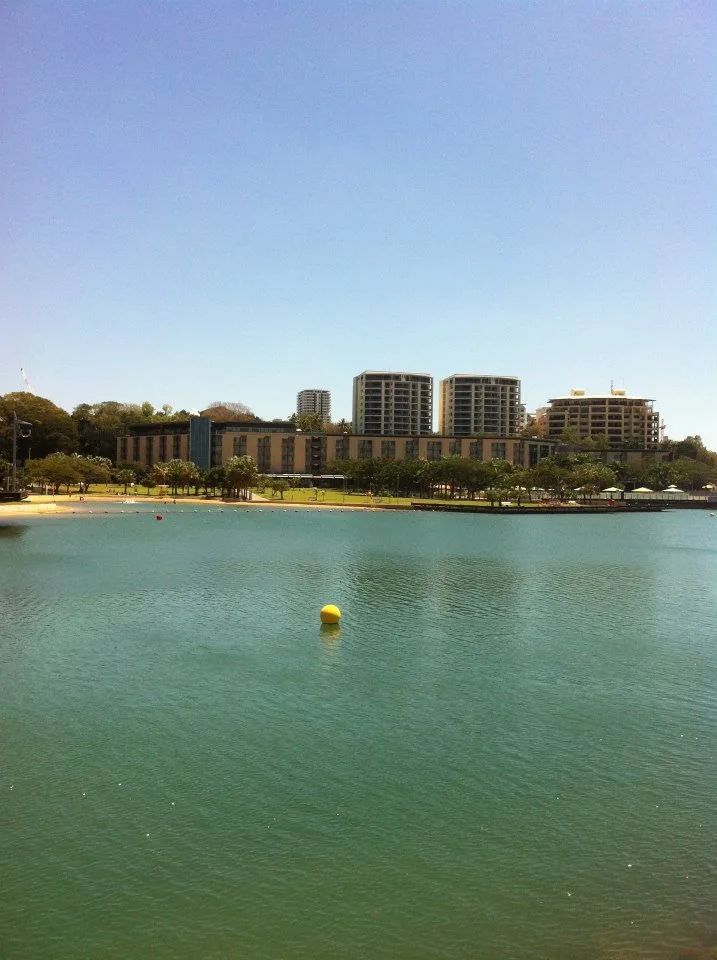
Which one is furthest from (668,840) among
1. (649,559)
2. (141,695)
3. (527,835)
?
(649,559)

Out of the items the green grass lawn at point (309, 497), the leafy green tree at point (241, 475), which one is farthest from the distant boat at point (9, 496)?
the leafy green tree at point (241, 475)

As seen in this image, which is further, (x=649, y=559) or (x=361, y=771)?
(x=649, y=559)

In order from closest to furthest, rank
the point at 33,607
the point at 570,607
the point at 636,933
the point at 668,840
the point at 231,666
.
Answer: the point at 636,933 → the point at 668,840 → the point at 231,666 → the point at 33,607 → the point at 570,607

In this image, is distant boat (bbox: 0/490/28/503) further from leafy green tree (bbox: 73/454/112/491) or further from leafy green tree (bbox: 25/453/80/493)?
leafy green tree (bbox: 73/454/112/491)

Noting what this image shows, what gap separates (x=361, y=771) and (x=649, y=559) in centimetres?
5989

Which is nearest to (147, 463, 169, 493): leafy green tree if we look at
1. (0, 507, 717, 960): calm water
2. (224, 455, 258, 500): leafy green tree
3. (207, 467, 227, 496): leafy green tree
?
(207, 467, 227, 496): leafy green tree

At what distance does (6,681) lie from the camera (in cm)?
2784

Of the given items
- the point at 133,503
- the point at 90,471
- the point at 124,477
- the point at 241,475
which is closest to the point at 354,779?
the point at 133,503

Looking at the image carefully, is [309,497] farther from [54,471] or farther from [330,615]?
[330,615]

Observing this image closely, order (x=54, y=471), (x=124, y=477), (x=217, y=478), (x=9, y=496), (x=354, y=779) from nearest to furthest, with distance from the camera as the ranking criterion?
(x=354, y=779) < (x=9, y=496) < (x=54, y=471) < (x=217, y=478) < (x=124, y=477)

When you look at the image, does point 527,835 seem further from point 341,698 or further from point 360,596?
point 360,596

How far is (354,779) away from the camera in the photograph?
1995cm

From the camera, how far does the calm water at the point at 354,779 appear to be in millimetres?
14148

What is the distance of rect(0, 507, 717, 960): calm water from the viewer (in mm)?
14148
